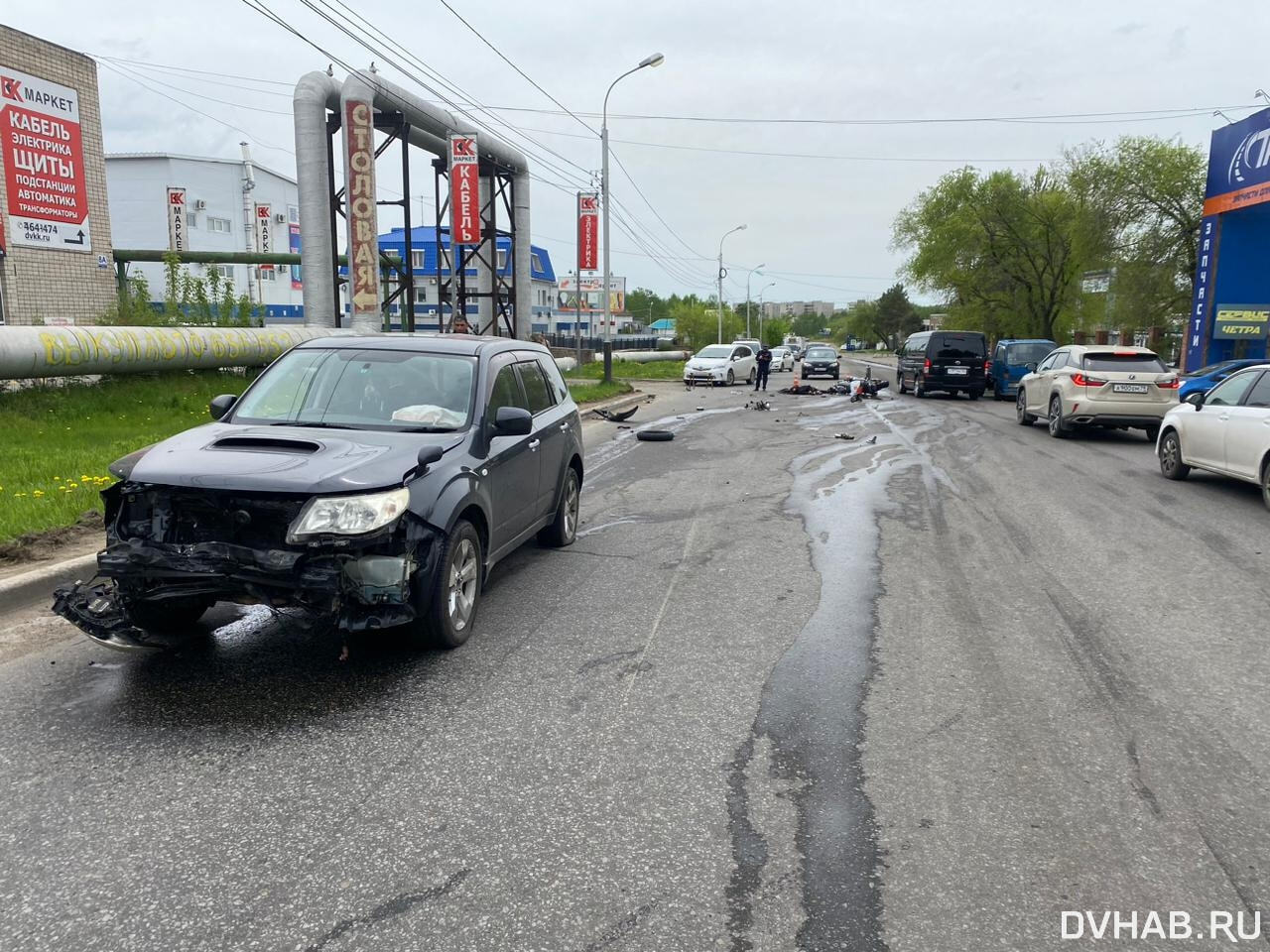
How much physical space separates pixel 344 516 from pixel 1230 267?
2784cm

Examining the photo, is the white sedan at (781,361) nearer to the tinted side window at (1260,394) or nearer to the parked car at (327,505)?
the tinted side window at (1260,394)

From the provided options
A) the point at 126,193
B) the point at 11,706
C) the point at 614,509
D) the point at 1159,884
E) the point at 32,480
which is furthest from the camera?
the point at 126,193

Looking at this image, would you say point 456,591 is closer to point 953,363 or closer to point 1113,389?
point 1113,389

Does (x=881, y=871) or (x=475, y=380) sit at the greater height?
(x=475, y=380)

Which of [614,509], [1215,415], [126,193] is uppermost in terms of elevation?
[126,193]

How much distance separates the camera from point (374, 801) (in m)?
3.46

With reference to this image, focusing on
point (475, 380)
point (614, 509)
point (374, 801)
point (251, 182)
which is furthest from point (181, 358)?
point (251, 182)

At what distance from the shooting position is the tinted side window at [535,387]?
6907 millimetres

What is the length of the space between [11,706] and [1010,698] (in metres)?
4.70

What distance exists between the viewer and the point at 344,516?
4.33 metres

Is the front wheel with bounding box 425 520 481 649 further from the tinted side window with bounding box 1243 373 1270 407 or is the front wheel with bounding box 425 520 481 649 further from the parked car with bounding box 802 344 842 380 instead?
the parked car with bounding box 802 344 842 380

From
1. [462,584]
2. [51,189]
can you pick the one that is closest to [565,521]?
[462,584]

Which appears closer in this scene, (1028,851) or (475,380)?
(1028,851)

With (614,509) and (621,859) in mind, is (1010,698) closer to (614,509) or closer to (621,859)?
(621,859)
